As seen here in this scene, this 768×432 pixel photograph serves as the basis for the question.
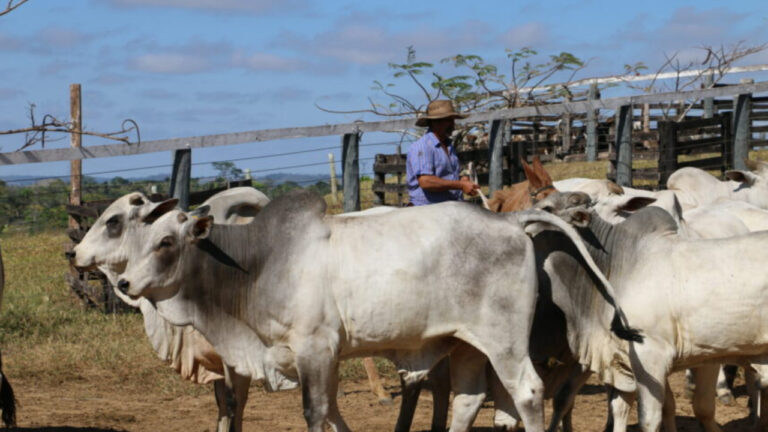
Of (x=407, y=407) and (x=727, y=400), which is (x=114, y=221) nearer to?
(x=407, y=407)

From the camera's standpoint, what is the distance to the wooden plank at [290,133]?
945 centimetres

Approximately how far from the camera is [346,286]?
5.52 meters

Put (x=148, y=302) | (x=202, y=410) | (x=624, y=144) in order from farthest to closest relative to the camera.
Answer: (x=624, y=144)
(x=202, y=410)
(x=148, y=302)

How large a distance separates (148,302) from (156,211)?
1117mm

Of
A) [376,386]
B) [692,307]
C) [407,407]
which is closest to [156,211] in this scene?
[407,407]

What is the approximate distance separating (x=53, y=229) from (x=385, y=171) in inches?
424

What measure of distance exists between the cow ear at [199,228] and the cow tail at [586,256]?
170 centimetres

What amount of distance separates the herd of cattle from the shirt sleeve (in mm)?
1183

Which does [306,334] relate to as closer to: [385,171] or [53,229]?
[385,171]

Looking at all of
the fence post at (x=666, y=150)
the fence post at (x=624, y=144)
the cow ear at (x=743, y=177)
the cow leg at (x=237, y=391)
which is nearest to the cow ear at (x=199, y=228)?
the cow leg at (x=237, y=391)

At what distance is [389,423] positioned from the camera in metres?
7.45

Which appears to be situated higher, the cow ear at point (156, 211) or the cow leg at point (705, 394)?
the cow ear at point (156, 211)

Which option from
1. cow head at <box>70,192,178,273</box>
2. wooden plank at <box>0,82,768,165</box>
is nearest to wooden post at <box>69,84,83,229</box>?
wooden plank at <box>0,82,768,165</box>

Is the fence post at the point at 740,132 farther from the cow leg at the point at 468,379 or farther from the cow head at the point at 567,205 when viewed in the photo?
the cow leg at the point at 468,379
